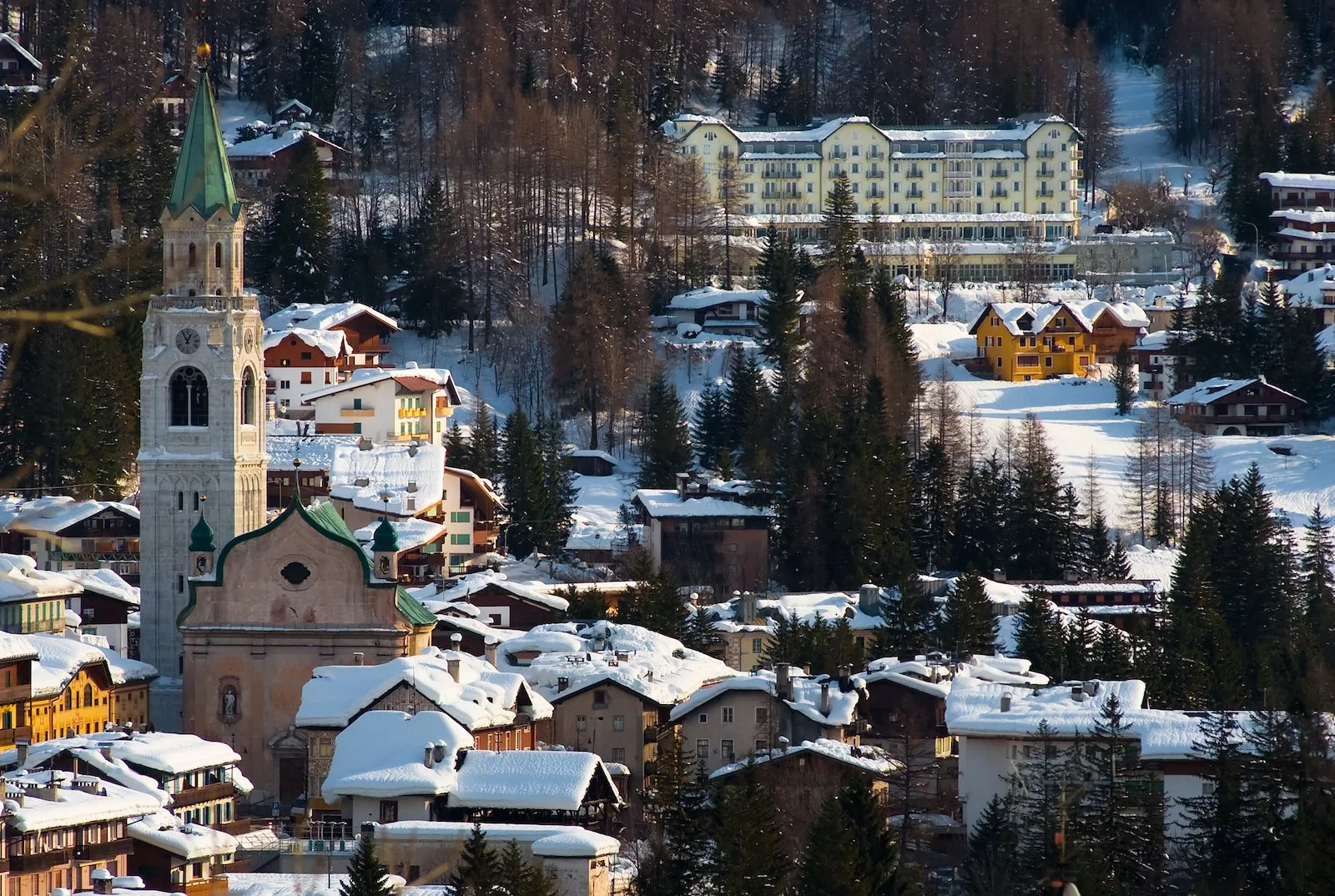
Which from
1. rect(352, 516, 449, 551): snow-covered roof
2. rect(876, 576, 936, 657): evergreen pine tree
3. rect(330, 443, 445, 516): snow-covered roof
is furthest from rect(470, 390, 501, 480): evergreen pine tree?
rect(876, 576, 936, 657): evergreen pine tree

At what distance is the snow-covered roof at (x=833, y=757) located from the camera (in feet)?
187

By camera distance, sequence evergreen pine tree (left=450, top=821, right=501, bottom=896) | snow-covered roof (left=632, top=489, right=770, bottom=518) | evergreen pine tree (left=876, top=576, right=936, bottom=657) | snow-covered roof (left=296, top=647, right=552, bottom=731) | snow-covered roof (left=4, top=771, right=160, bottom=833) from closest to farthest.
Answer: evergreen pine tree (left=450, top=821, right=501, bottom=896) < snow-covered roof (left=4, top=771, right=160, bottom=833) < snow-covered roof (left=296, top=647, right=552, bottom=731) < evergreen pine tree (left=876, top=576, right=936, bottom=657) < snow-covered roof (left=632, top=489, right=770, bottom=518)

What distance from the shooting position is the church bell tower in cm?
6456

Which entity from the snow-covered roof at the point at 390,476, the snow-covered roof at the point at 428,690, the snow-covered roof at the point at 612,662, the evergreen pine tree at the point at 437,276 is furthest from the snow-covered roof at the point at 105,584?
the evergreen pine tree at the point at 437,276

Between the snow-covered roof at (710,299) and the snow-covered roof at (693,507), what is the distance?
68.6 feet

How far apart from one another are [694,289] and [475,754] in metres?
55.7

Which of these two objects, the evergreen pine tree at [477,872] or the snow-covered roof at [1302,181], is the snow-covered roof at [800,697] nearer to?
the evergreen pine tree at [477,872]

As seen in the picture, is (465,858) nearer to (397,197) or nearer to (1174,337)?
(1174,337)

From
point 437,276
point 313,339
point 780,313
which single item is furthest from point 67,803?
point 437,276

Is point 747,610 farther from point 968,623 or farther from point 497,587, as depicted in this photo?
point 968,623

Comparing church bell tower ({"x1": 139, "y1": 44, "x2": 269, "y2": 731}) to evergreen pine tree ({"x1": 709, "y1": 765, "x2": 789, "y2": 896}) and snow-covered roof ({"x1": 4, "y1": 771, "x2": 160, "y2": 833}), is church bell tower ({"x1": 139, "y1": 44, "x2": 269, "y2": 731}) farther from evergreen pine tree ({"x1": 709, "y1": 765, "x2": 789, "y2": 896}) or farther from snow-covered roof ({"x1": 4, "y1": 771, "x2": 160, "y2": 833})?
evergreen pine tree ({"x1": 709, "y1": 765, "x2": 789, "y2": 896})

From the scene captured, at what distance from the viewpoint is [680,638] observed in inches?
2867

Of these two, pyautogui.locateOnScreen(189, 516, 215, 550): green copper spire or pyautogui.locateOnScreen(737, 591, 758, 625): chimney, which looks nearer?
pyautogui.locateOnScreen(189, 516, 215, 550): green copper spire

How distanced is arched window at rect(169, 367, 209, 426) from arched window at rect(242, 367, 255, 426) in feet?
2.72
